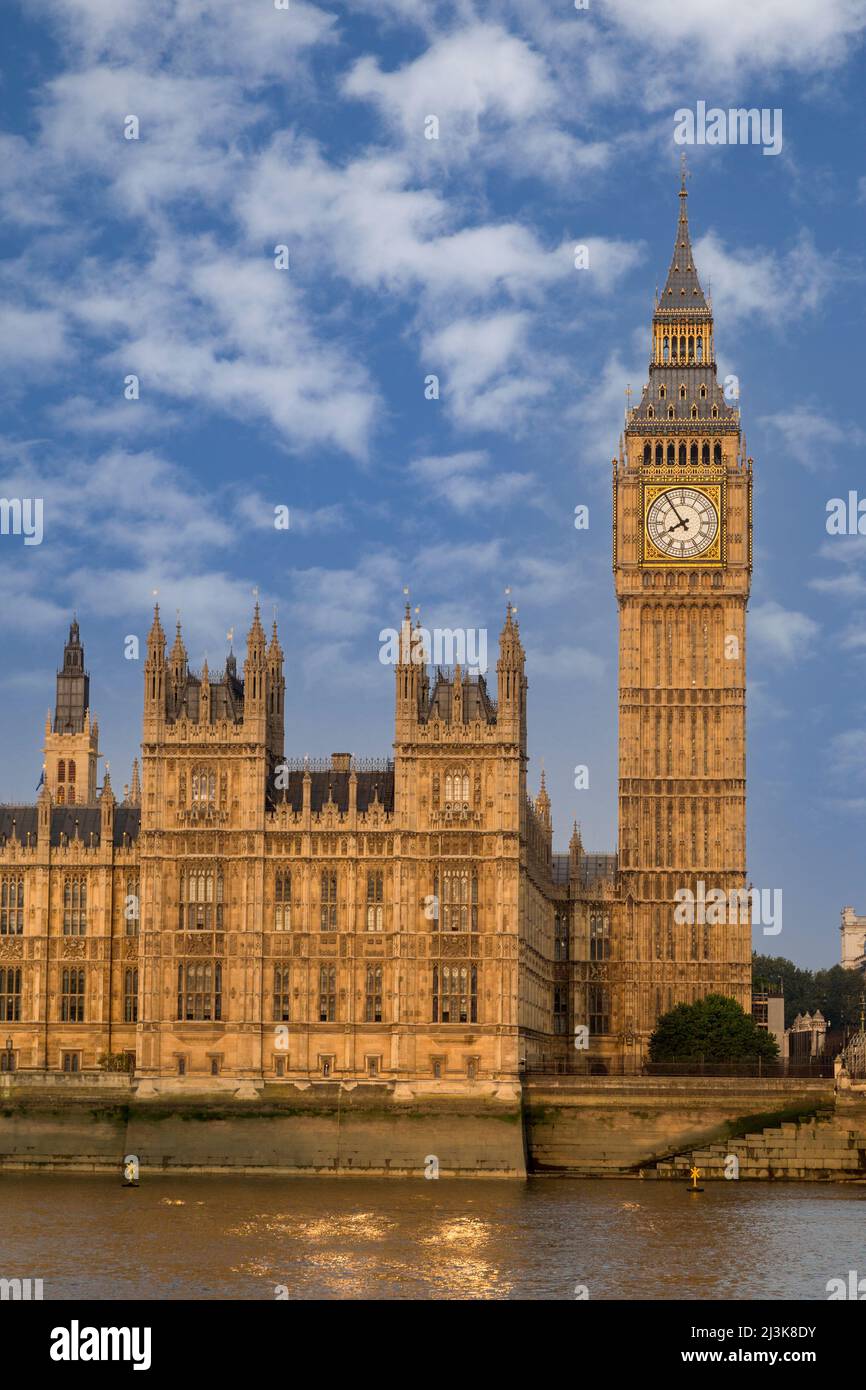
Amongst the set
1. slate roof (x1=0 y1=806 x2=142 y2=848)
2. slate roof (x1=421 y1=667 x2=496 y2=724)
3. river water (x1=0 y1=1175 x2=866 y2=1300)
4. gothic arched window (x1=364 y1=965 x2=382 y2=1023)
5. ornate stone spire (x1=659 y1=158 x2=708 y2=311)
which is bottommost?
river water (x1=0 y1=1175 x2=866 y2=1300)

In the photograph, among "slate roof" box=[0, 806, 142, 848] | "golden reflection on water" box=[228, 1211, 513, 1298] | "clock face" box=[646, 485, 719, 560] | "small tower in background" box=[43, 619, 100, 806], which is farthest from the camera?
"small tower in background" box=[43, 619, 100, 806]

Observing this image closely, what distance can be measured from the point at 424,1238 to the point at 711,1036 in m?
53.5

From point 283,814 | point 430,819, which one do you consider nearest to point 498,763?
point 430,819

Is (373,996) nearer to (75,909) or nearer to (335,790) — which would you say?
(335,790)

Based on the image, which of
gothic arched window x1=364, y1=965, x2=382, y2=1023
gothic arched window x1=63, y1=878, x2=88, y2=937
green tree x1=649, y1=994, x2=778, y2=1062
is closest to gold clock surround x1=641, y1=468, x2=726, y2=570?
green tree x1=649, y1=994, x2=778, y2=1062

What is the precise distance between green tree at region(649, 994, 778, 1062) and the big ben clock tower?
10.2 metres

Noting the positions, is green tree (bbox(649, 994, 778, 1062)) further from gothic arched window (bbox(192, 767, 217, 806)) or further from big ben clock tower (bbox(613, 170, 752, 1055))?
gothic arched window (bbox(192, 767, 217, 806))

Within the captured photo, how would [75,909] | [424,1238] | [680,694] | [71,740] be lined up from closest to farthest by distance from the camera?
1. [424,1238]
2. [75,909]
3. [680,694]
4. [71,740]

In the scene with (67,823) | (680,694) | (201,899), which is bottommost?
(201,899)

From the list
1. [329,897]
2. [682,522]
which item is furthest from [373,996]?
[682,522]

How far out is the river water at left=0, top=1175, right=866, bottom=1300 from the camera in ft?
225

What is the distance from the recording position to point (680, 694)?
150875mm

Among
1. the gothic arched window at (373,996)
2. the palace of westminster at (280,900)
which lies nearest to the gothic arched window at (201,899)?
the palace of westminster at (280,900)

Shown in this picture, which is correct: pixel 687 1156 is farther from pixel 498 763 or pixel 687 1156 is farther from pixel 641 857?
pixel 641 857
